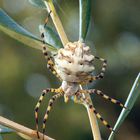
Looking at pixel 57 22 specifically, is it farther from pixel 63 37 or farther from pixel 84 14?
pixel 84 14

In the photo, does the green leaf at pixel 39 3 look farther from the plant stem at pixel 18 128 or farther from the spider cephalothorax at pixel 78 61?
the plant stem at pixel 18 128

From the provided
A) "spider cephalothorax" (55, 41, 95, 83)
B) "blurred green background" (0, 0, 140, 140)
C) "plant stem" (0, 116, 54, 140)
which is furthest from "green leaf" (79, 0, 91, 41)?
"blurred green background" (0, 0, 140, 140)

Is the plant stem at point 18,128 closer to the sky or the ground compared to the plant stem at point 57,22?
closer to the ground

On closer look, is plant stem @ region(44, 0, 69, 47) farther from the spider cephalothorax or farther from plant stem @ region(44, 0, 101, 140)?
the spider cephalothorax

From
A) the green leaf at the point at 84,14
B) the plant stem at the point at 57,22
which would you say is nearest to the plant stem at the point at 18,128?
the plant stem at the point at 57,22

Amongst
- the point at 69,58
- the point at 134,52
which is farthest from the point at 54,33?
the point at 134,52
